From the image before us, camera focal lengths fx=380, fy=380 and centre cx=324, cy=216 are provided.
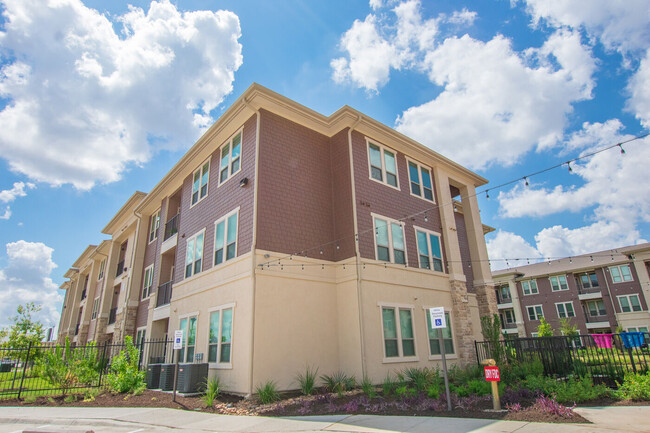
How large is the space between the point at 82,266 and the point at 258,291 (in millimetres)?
35924

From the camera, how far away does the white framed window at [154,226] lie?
922 inches

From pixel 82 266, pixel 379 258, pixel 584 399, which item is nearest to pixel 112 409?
pixel 379 258

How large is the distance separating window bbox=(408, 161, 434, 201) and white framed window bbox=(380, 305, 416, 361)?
19.5 feet

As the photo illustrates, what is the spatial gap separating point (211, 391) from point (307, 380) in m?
2.85

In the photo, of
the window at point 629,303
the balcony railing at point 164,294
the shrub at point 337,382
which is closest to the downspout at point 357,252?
the shrub at point 337,382

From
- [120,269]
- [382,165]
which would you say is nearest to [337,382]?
[382,165]

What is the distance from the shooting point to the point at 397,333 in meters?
13.8

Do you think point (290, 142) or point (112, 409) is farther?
point (290, 142)

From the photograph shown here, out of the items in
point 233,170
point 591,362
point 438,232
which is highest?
point 233,170

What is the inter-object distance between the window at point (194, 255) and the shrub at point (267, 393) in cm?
670

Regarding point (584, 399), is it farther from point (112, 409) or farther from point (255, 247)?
point (112, 409)

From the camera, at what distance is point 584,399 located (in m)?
8.41

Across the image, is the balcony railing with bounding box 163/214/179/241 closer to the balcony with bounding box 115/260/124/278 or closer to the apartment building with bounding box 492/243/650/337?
the balcony with bounding box 115/260/124/278

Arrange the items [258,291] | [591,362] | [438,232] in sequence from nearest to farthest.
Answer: [591,362], [258,291], [438,232]
